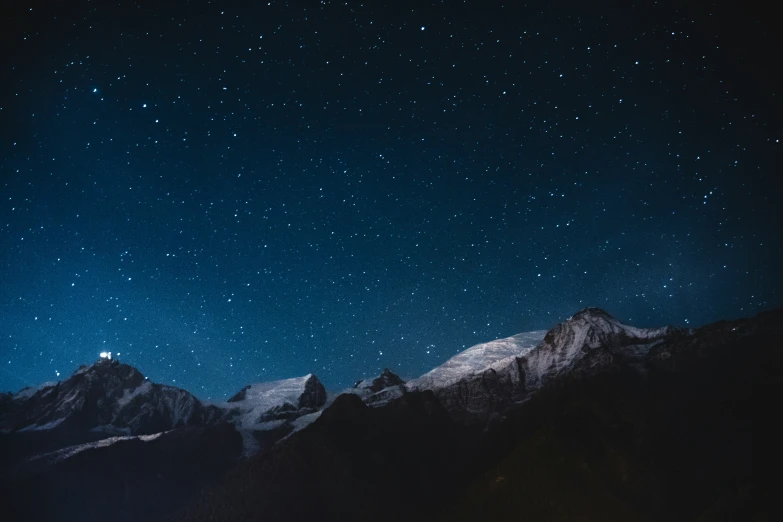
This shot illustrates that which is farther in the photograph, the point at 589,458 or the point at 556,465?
the point at 556,465

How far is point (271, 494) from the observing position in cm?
16638

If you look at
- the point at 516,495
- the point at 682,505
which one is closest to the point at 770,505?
the point at 682,505

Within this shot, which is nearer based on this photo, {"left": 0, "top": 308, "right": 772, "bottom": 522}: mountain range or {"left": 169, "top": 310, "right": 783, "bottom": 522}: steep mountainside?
{"left": 169, "top": 310, "right": 783, "bottom": 522}: steep mountainside

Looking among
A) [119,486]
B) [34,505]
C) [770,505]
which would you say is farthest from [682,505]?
[34,505]

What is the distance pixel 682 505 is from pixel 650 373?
222 feet

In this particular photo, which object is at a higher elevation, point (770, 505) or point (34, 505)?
point (34, 505)

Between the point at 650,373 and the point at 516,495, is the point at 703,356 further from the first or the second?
the point at 516,495

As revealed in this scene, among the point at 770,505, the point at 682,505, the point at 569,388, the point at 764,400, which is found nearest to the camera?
the point at 770,505

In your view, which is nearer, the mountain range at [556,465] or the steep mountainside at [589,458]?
the steep mountainside at [589,458]

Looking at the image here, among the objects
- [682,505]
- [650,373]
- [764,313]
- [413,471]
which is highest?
[764,313]

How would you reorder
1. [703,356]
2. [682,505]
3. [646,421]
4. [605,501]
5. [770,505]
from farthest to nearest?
[703,356] → [646,421] → [605,501] → [682,505] → [770,505]

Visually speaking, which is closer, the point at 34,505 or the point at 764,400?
the point at 764,400

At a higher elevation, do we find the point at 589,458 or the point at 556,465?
the point at 556,465

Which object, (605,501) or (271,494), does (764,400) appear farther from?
(271,494)
